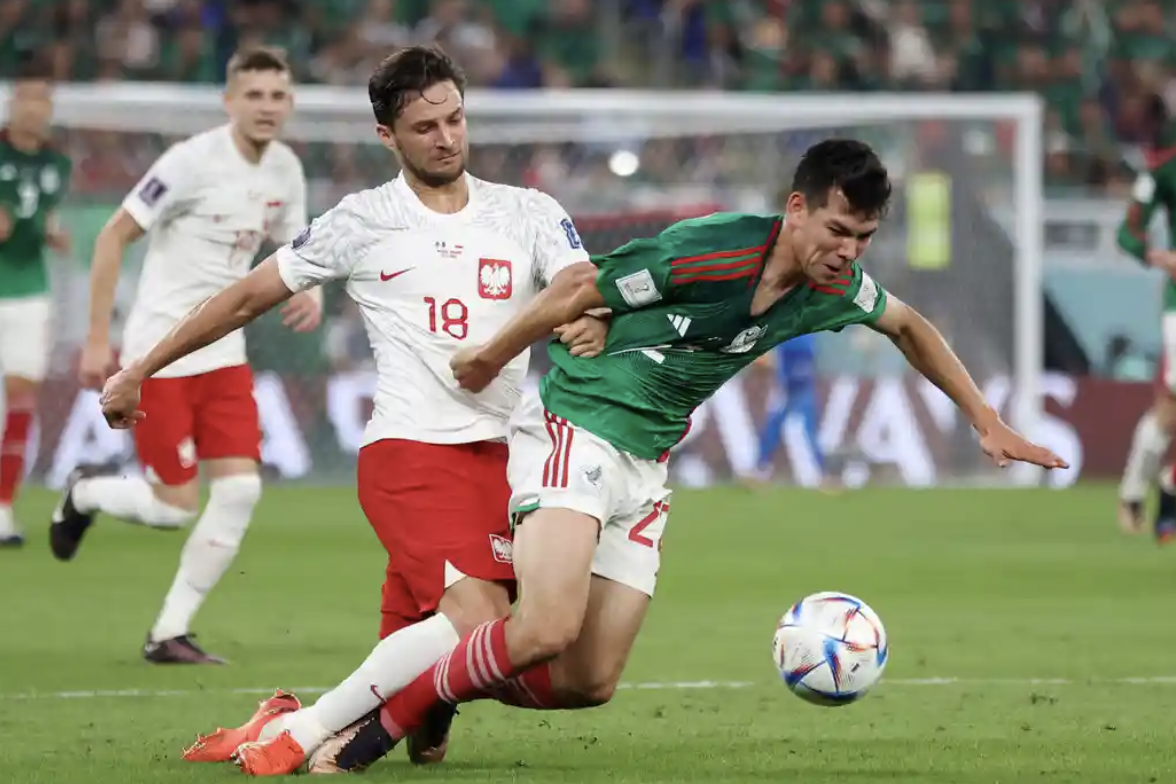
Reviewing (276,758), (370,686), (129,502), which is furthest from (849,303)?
(129,502)

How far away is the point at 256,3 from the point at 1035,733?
1534 cm

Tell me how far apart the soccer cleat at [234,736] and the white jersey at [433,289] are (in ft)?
2.48

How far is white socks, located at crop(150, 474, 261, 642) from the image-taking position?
320 inches

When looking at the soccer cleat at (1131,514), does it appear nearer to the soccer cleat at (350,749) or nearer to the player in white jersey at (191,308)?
the player in white jersey at (191,308)

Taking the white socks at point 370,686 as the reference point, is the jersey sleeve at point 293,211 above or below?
above

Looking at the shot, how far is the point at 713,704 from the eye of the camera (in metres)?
7.14

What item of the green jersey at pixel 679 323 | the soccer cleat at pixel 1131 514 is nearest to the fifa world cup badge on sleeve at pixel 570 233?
the green jersey at pixel 679 323

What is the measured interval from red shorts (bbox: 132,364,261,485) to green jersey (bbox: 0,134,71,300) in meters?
4.65

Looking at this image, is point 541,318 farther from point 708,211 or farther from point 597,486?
point 708,211

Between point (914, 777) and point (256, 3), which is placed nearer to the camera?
point (914, 777)

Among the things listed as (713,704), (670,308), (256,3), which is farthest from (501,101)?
(670,308)

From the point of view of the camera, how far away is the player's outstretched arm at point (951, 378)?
19.1 feet

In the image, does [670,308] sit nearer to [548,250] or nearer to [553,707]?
[548,250]

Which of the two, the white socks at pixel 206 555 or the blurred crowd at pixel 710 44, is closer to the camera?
the white socks at pixel 206 555
